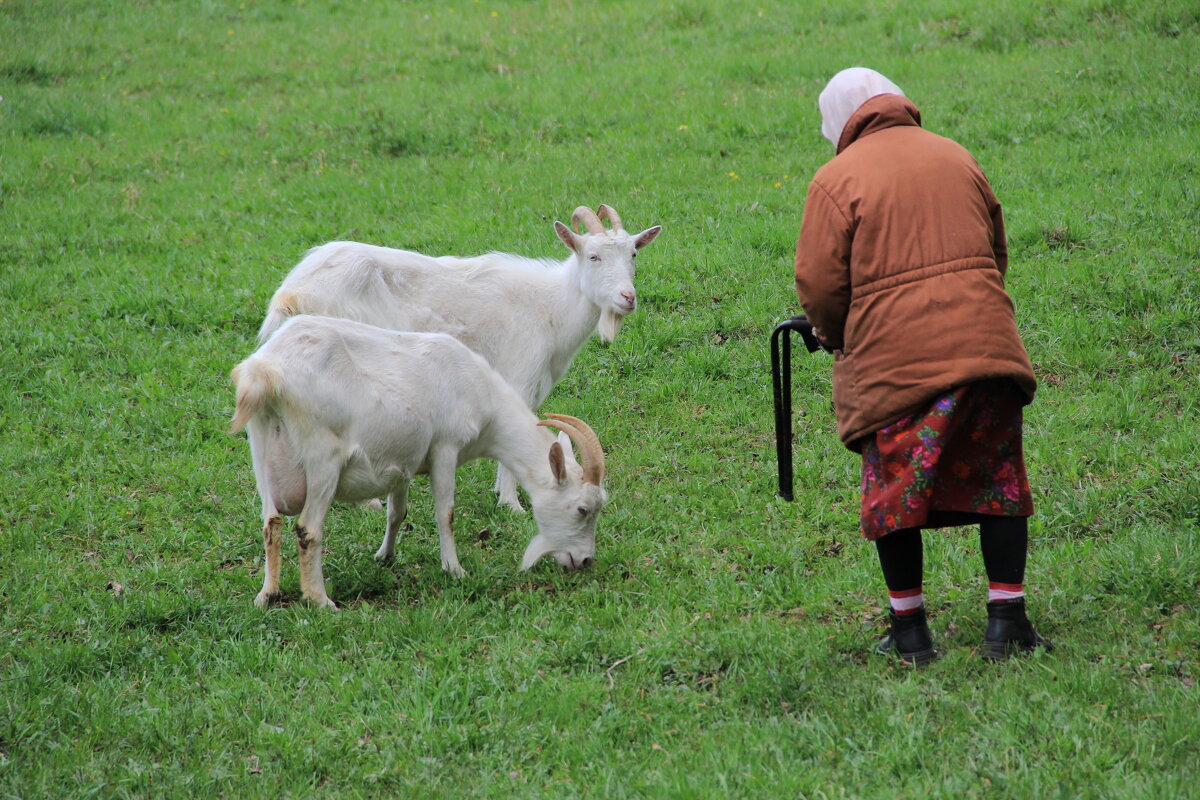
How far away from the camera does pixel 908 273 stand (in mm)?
3814

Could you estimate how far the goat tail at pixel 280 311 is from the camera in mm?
6148

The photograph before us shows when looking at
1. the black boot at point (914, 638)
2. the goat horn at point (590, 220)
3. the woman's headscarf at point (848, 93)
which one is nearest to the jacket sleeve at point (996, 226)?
the woman's headscarf at point (848, 93)

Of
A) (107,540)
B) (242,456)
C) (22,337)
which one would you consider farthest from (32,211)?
(107,540)

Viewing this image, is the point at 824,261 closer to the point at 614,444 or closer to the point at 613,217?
the point at 613,217

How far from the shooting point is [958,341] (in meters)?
3.73

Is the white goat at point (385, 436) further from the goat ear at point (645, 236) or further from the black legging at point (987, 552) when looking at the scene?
the black legging at point (987, 552)

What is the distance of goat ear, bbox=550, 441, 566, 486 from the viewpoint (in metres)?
5.60

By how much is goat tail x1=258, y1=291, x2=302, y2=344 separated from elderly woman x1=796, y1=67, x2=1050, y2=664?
3294 mm

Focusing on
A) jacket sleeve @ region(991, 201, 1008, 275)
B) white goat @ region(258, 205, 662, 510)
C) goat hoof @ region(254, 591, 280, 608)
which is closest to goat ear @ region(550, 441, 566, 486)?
white goat @ region(258, 205, 662, 510)

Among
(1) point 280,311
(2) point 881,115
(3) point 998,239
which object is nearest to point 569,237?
(1) point 280,311

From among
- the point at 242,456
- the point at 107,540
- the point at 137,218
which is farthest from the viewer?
the point at 137,218

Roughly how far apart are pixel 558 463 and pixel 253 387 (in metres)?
1.59

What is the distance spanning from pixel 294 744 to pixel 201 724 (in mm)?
440

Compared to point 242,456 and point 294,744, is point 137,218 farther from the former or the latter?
point 294,744
